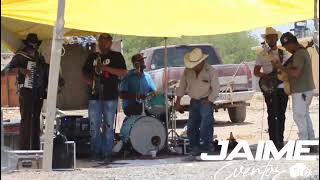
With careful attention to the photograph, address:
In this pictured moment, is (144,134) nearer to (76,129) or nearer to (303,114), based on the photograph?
(76,129)

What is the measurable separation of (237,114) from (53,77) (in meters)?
9.86

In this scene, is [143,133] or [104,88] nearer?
[104,88]

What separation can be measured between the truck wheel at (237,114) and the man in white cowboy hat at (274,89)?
6023mm

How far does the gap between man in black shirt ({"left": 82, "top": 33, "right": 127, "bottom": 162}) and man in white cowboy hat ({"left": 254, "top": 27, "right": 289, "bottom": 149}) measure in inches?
89.7

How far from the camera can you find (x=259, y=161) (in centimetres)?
796

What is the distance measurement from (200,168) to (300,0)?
276 cm

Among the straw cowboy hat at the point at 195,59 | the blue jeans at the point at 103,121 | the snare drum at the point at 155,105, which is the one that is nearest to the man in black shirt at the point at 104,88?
the blue jeans at the point at 103,121

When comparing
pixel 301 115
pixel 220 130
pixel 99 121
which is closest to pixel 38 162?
pixel 99 121

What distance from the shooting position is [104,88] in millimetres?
9570

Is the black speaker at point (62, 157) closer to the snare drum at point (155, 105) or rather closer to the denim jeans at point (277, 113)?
the snare drum at point (155, 105)

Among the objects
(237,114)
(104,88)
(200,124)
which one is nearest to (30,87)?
(104,88)

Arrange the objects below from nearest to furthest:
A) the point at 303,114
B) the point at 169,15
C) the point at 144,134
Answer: the point at 169,15 → the point at 303,114 → the point at 144,134

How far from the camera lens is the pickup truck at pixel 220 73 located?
47.2 ft

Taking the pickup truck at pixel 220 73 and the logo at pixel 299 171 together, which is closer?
the logo at pixel 299 171
